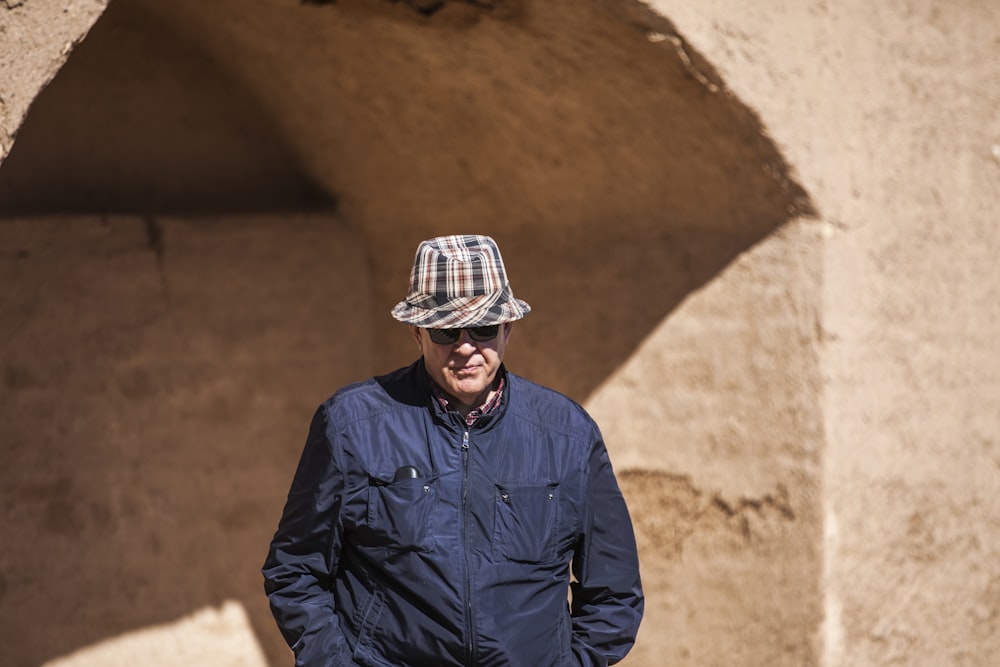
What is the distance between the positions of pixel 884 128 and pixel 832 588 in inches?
52.3

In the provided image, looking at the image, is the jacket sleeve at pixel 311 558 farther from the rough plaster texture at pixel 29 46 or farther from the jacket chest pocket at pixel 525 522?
the rough plaster texture at pixel 29 46

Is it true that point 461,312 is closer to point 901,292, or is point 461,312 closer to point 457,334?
point 457,334

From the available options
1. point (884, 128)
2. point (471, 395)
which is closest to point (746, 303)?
point (884, 128)

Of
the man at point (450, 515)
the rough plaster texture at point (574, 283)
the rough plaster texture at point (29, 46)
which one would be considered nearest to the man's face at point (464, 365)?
the man at point (450, 515)

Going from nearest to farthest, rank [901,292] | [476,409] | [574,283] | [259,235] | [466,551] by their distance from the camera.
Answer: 1. [466,551]
2. [476,409]
3. [901,292]
4. [574,283]
5. [259,235]

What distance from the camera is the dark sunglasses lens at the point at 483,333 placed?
215 centimetres

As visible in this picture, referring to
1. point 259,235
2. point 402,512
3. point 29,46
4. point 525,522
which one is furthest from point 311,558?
point 259,235

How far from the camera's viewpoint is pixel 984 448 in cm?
359

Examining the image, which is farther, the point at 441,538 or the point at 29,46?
the point at 29,46

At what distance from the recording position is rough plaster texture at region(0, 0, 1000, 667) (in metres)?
3.30

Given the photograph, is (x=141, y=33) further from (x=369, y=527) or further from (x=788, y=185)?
(x=369, y=527)

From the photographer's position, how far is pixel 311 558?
7.10ft

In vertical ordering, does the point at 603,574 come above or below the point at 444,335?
below

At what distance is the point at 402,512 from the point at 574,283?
6.42 feet
